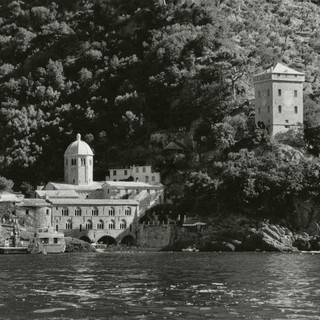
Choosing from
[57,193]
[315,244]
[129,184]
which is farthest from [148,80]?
[315,244]

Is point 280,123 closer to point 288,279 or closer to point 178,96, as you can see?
point 178,96

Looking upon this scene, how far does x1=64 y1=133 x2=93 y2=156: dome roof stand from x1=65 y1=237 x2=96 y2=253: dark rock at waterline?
20.4 meters

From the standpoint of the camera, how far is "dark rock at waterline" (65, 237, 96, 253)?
442 feet

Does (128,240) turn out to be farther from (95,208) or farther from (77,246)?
(77,246)

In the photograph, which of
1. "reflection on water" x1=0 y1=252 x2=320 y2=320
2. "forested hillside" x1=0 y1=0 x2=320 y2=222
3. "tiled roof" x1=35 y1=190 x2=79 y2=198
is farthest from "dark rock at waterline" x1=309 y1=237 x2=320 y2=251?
"tiled roof" x1=35 y1=190 x2=79 y2=198

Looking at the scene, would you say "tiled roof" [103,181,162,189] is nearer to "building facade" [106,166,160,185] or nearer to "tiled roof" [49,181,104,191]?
"building facade" [106,166,160,185]

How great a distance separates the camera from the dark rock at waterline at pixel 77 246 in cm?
13475

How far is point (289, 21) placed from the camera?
188 metres

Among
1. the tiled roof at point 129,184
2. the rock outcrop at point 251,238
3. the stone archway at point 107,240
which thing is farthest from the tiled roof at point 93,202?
the rock outcrop at point 251,238

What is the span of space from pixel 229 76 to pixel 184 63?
12.6 meters

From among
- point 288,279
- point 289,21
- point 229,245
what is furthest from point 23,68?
point 288,279

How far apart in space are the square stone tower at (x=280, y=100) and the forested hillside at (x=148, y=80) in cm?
225

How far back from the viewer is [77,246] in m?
136

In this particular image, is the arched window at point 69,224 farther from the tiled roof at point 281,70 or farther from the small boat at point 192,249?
the tiled roof at point 281,70
